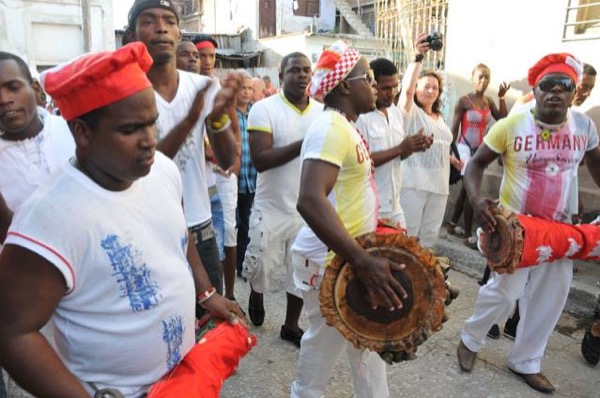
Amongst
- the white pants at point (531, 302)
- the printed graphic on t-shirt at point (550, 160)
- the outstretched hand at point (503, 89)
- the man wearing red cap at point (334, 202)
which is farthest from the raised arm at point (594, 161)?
the outstretched hand at point (503, 89)

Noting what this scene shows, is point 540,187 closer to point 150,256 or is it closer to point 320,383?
point 320,383

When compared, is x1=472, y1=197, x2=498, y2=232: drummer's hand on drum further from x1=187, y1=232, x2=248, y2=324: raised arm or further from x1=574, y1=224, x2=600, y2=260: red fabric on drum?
x1=187, y1=232, x2=248, y2=324: raised arm

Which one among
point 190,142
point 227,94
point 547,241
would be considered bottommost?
point 547,241

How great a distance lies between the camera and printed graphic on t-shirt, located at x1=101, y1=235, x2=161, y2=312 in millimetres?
1452

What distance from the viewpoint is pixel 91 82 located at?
1.38m

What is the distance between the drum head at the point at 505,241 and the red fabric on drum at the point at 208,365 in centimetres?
198

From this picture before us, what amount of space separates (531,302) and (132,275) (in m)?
3.03

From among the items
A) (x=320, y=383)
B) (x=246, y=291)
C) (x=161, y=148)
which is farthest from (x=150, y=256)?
(x=246, y=291)

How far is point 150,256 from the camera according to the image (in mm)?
1554

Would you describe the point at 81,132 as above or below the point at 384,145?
above

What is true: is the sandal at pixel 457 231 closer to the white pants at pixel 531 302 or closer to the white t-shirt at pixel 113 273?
the white pants at pixel 531 302

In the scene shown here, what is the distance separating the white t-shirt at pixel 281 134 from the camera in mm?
3859

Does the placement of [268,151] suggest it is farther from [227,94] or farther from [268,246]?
[227,94]

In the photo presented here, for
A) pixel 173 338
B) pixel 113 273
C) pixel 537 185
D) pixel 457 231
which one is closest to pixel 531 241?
pixel 537 185
